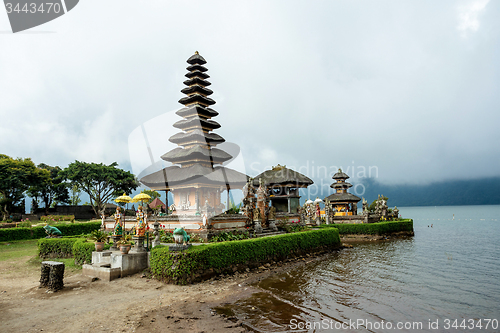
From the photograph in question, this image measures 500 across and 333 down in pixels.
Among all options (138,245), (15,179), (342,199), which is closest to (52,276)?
(138,245)

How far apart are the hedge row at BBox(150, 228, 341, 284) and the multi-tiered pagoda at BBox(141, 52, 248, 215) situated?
978cm

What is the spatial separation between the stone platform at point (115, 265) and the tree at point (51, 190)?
38295 millimetres

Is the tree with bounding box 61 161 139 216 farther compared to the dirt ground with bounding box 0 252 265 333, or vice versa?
the tree with bounding box 61 161 139 216

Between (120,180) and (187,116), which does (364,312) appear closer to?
(187,116)

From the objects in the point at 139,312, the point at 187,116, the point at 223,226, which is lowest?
the point at 139,312

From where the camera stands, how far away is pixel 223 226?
18188mm

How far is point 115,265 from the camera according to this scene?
12.9 metres

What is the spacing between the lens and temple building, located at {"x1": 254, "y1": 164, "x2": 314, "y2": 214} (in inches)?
1545

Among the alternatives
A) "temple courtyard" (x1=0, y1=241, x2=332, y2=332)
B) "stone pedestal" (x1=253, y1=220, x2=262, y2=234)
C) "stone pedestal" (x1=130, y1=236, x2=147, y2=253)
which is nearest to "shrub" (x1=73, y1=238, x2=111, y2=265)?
"temple courtyard" (x1=0, y1=241, x2=332, y2=332)

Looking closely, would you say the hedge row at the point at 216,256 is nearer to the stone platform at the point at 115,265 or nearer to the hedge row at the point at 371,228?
the stone platform at the point at 115,265

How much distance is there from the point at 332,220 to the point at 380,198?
9195 mm

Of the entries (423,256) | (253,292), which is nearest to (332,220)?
(423,256)

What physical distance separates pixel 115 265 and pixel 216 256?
183 inches

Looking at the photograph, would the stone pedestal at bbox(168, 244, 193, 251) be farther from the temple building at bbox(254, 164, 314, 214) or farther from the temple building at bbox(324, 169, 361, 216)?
the temple building at bbox(324, 169, 361, 216)
